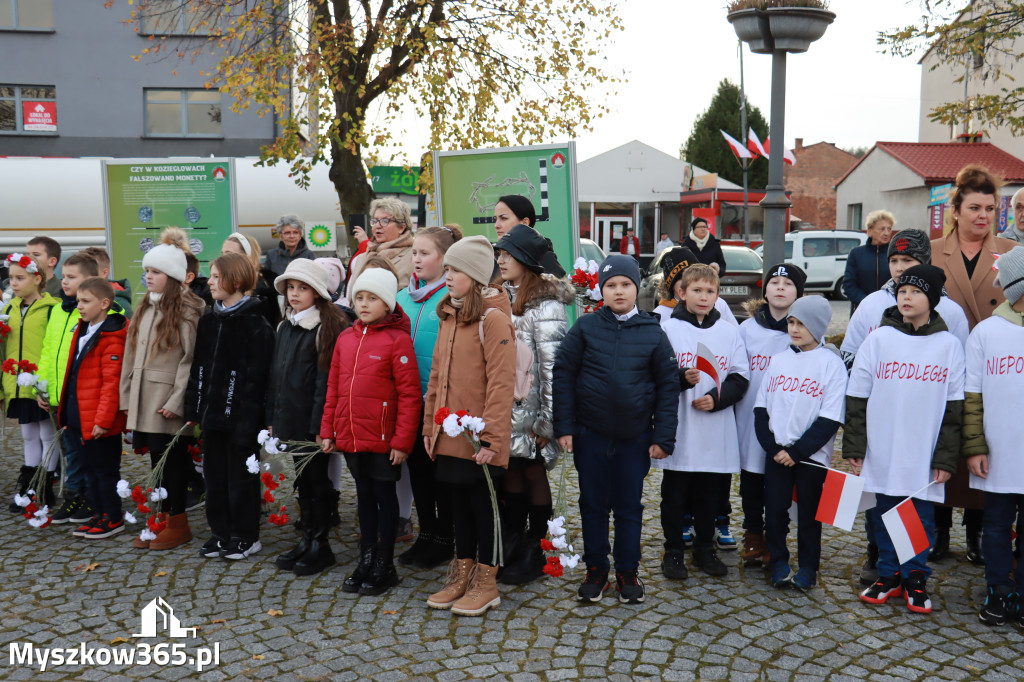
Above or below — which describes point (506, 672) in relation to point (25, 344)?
below

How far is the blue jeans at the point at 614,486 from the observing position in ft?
14.2

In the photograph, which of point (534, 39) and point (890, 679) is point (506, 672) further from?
point (534, 39)

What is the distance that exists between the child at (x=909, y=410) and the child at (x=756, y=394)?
576 mm

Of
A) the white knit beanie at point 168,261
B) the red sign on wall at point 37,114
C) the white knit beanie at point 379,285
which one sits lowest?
the white knit beanie at point 379,285

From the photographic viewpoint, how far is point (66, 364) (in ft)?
19.1

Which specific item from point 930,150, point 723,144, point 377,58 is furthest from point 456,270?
point 723,144

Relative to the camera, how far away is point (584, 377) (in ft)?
14.2

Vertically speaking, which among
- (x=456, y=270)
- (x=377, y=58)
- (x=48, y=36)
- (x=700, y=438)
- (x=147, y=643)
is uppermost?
(x=48, y=36)

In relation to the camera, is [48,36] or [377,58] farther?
[48,36]

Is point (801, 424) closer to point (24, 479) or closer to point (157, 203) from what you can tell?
point (24, 479)

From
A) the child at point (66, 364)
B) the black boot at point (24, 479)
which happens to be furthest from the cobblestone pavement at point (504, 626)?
the black boot at point (24, 479)

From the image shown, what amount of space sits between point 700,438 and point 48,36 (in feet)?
83.3

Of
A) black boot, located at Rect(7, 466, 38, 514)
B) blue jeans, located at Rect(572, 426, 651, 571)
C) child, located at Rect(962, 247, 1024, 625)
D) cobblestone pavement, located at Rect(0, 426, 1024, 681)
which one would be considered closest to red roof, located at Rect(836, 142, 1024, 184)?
child, located at Rect(962, 247, 1024, 625)

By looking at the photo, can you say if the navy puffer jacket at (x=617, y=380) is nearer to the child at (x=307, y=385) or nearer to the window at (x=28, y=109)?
the child at (x=307, y=385)
